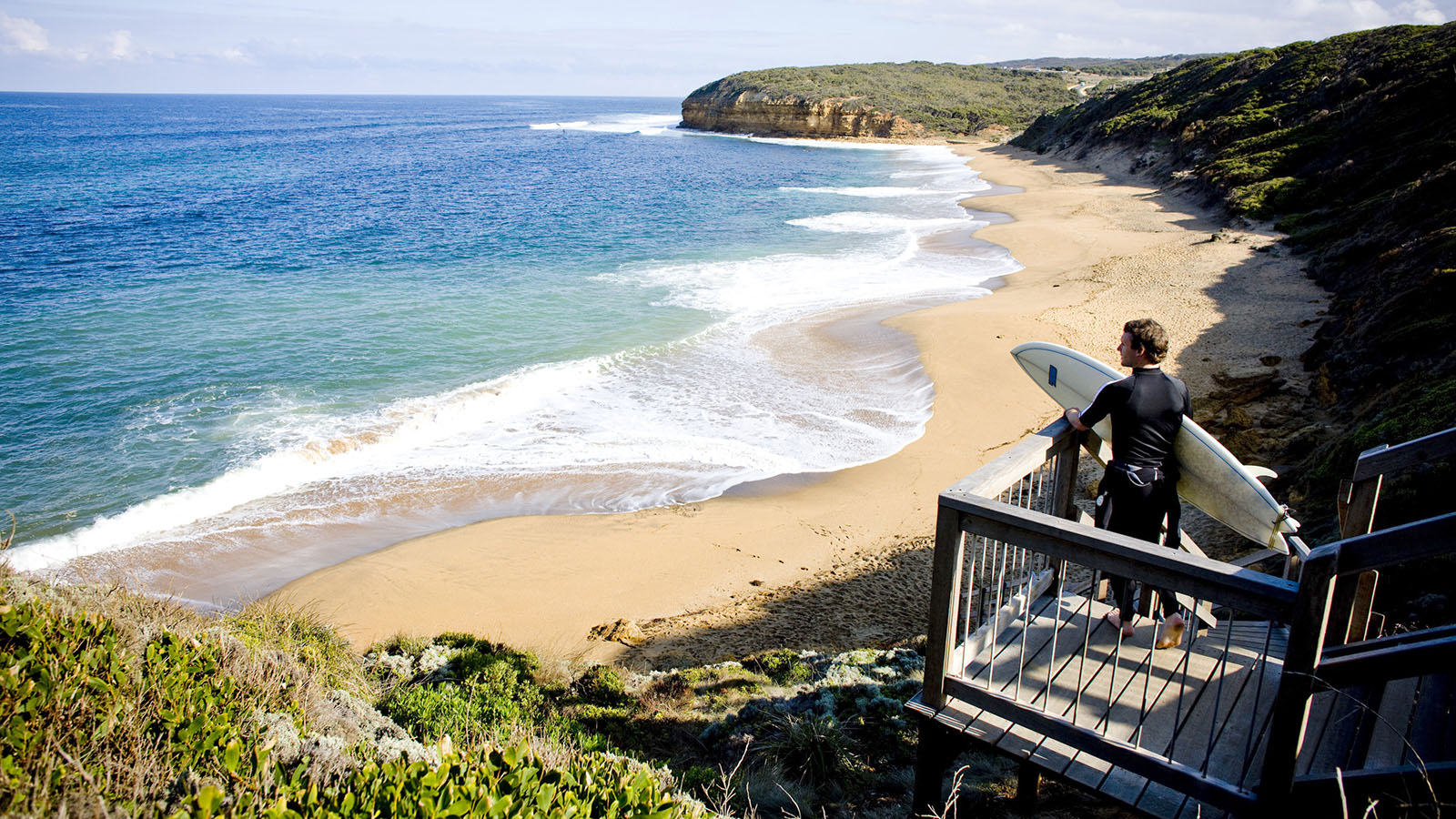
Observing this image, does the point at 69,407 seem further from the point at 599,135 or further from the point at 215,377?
the point at 599,135

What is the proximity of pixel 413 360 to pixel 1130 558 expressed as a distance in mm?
14802

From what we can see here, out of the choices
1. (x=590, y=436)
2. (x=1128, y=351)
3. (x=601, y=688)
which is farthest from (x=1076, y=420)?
(x=590, y=436)

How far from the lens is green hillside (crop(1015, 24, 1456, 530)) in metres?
8.95

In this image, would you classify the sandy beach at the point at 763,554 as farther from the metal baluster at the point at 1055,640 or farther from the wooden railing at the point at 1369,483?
the wooden railing at the point at 1369,483

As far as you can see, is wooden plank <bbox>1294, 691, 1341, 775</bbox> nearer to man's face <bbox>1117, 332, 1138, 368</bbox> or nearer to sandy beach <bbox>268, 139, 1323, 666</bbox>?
man's face <bbox>1117, 332, 1138, 368</bbox>

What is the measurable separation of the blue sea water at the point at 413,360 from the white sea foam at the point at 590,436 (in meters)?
0.05

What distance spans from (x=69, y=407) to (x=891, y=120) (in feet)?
257

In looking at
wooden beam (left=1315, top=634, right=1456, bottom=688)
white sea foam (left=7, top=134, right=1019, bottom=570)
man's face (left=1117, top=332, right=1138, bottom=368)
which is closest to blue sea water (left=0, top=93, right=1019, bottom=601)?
white sea foam (left=7, top=134, right=1019, bottom=570)

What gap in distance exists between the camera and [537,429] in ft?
40.6

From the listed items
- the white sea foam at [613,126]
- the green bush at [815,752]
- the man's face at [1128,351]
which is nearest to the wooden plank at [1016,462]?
the man's face at [1128,351]

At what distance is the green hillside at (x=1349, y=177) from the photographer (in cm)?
895

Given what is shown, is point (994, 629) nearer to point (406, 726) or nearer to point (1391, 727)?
point (1391, 727)

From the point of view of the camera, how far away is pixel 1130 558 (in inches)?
109

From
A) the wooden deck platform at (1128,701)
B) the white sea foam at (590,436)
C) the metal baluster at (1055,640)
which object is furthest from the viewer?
the white sea foam at (590,436)
